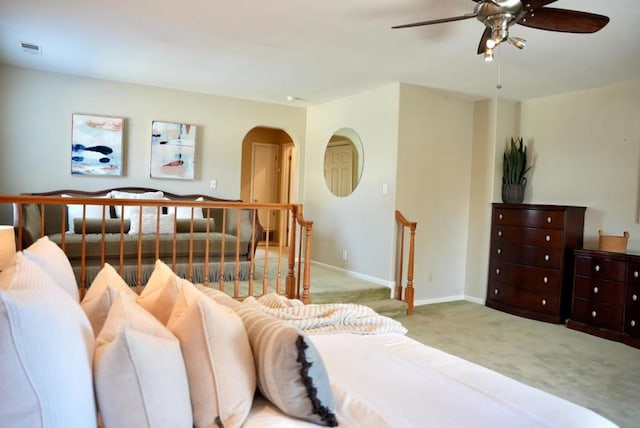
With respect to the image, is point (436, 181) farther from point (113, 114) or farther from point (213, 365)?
point (213, 365)

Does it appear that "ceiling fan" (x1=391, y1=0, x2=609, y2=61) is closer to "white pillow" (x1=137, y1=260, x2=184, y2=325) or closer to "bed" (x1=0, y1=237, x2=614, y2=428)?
"bed" (x1=0, y1=237, x2=614, y2=428)

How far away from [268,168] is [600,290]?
18.9 feet

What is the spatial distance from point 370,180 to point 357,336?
131 inches

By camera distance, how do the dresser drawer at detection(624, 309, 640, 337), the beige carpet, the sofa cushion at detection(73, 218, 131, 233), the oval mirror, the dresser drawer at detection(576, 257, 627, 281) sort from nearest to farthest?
the beige carpet → the dresser drawer at detection(624, 309, 640, 337) → the dresser drawer at detection(576, 257, 627, 281) → the sofa cushion at detection(73, 218, 131, 233) → the oval mirror

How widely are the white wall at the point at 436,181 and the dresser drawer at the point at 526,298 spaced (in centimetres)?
51

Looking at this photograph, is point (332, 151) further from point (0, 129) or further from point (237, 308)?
point (237, 308)

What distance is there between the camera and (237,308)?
5.34 feet

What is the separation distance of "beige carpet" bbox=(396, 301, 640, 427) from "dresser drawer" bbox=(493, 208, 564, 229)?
1004mm

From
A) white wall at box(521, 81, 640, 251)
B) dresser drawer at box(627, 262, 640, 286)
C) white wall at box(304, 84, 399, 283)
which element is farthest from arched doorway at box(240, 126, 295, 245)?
dresser drawer at box(627, 262, 640, 286)

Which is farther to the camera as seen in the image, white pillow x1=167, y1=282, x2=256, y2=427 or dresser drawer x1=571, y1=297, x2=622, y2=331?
dresser drawer x1=571, y1=297, x2=622, y2=331

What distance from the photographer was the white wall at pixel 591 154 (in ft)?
14.6

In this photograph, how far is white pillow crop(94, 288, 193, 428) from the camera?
1045 mm

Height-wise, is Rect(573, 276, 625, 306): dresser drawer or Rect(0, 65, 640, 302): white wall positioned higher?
Rect(0, 65, 640, 302): white wall

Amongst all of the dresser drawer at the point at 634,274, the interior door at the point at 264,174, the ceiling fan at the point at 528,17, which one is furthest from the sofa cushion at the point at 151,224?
the dresser drawer at the point at 634,274
